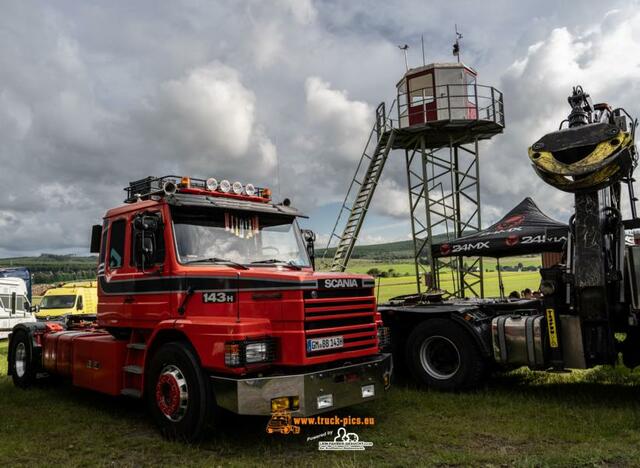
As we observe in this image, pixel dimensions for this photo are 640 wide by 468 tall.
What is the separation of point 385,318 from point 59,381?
21.3ft

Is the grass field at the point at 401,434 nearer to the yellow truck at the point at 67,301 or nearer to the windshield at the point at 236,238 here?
the windshield at the point at 236,238

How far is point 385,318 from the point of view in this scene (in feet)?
33.5

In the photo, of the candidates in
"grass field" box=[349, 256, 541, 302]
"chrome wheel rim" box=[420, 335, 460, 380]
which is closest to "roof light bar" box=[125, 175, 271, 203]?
"chrome wheel rim" box=[420, 335, 460, 380]

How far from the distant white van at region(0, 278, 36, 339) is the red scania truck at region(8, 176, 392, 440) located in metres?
15.0

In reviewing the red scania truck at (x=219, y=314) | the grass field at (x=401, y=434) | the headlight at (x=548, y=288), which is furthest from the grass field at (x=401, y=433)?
the headlight at (x=548, y=288)

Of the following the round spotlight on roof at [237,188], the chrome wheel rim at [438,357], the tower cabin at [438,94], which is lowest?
the chrome wheel rim at [438,357]

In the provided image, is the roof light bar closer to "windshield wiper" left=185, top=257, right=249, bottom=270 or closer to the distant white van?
"windshield wiper" left=185, top=257, right=249, bottom=270

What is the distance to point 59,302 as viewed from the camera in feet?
83.5

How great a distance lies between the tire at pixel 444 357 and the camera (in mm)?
8984

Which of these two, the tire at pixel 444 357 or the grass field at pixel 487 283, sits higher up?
the grass field at pixel 487 283

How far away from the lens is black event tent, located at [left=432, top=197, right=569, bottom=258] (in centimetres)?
1202

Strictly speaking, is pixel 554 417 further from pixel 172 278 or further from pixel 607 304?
pixel 172 278

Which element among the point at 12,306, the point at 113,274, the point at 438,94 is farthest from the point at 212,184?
the point at 12,306

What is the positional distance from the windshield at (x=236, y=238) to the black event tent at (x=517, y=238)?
617 centimetres
